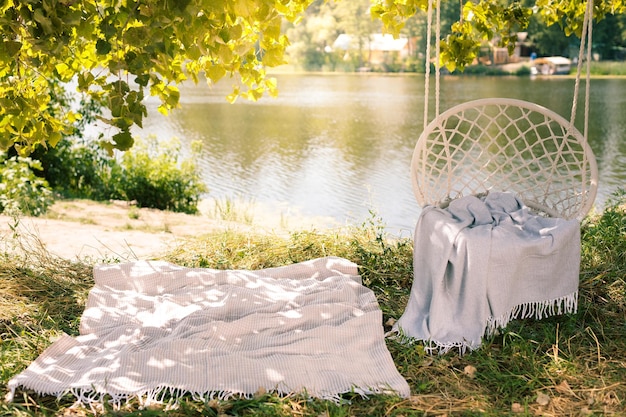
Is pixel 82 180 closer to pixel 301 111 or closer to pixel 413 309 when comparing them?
pixel 413 309

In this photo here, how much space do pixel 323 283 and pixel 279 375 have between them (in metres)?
0.77

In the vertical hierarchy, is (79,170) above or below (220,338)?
below

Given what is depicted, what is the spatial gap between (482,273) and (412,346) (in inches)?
14.2

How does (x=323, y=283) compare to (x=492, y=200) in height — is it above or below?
below

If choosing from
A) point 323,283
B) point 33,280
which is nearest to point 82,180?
point 33,280

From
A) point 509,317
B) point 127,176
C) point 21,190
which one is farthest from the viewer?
point 127,176

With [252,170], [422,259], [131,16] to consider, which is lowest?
[252,170]

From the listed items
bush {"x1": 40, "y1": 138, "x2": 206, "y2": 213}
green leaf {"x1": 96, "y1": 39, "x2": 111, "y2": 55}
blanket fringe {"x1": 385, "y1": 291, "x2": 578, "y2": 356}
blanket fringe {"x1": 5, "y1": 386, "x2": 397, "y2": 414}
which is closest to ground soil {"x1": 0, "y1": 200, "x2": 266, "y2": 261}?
bush {"x1": 40, "y1": 138, "x2": 206, "y2": 213}

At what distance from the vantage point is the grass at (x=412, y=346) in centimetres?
211

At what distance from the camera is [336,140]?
12.7 meters

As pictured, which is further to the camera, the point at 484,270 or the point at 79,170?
the point at 79,170

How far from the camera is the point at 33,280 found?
119 inches

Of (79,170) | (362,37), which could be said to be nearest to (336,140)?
(79,170)

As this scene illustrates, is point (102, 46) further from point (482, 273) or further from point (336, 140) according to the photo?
point (336, 140)
